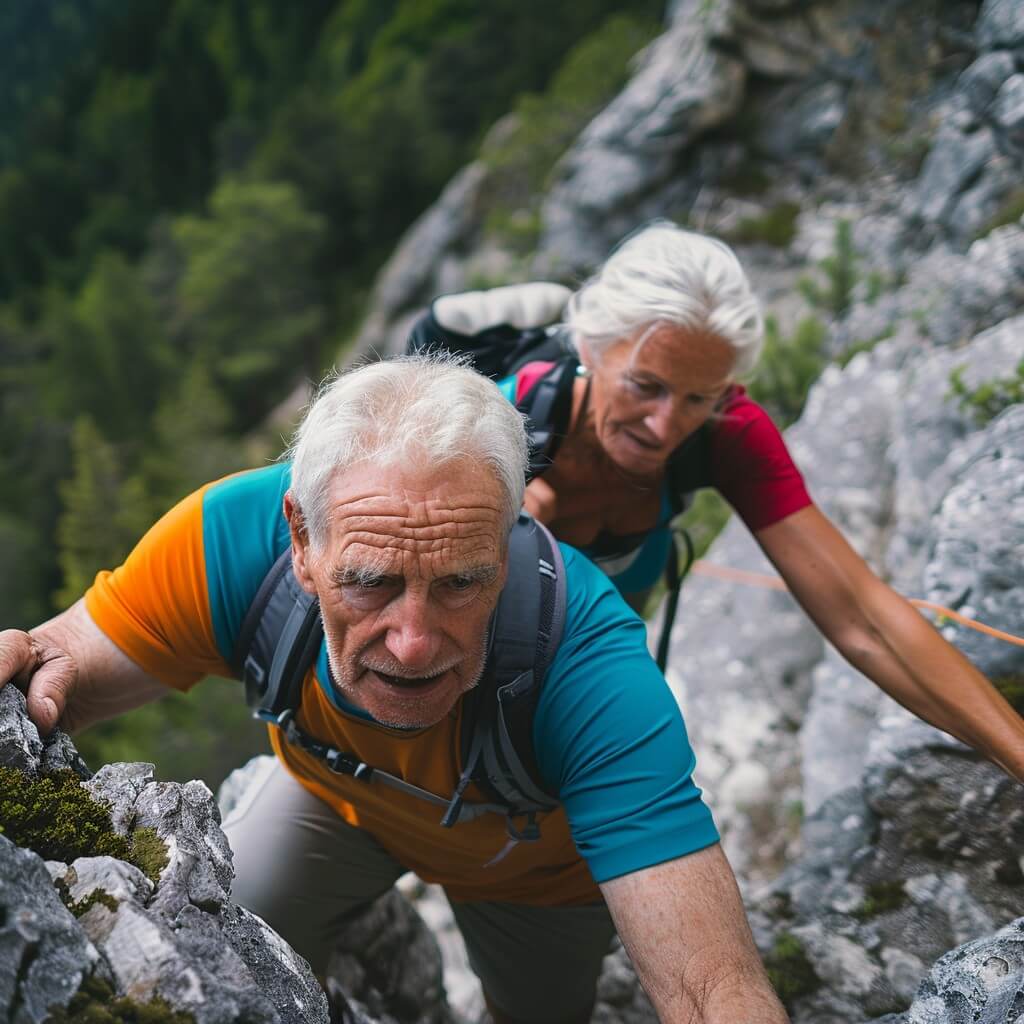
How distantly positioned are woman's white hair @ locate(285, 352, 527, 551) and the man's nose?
264 millimetres

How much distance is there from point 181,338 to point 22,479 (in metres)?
9.69

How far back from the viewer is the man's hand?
2.25 meters

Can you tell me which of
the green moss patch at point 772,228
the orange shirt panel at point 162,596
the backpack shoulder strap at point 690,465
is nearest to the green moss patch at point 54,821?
the orange shirt panel at point 162,596

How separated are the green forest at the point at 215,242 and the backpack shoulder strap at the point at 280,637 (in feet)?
49.9

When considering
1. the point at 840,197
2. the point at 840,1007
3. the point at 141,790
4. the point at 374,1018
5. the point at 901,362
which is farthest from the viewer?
the point at 840,197

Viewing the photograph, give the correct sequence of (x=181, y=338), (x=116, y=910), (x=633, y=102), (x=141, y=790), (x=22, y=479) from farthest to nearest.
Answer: (x=181, y=338) → (x=22, y=479) → (x=633, y=102) → (x=141, y=790) → (x=116, y=910)

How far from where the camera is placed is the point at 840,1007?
3.29 metres

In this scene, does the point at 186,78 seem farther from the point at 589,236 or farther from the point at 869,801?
the point at 869,801

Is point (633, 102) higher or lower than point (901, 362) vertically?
higher

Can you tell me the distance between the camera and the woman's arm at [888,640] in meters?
2.86

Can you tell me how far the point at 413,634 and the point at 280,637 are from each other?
0.63 metres

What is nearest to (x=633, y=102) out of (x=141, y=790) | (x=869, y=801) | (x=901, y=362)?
(x=901, y=362)

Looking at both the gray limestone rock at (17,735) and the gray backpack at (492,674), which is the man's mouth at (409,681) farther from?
the gray limestone rock at (17,735)

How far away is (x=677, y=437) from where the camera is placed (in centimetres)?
339
